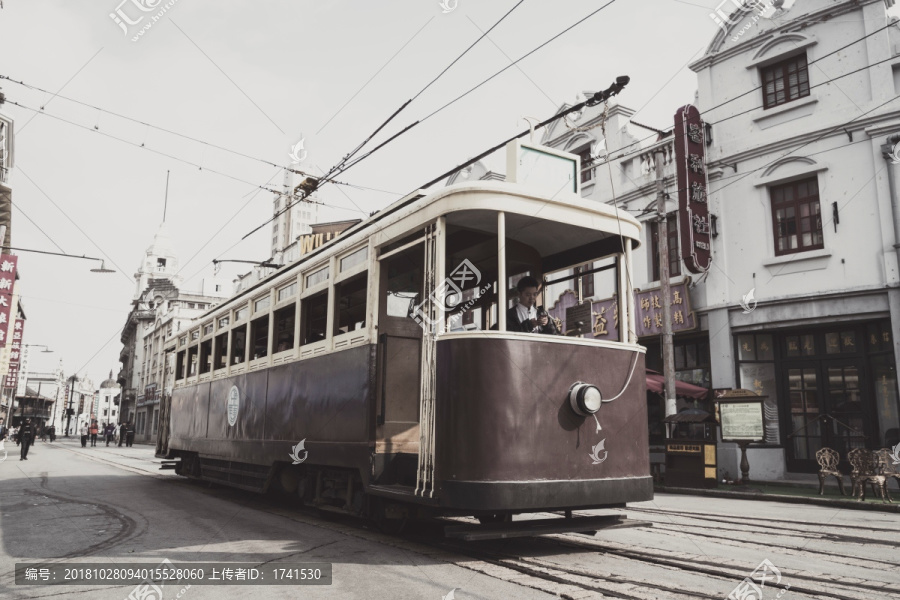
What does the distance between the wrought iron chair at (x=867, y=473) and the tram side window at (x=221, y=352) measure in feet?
33.7

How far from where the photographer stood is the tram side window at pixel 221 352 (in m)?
11.1

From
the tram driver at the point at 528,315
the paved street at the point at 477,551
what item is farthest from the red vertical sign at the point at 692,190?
the tram driver at the point at 528,315

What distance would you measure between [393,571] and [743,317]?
1252 cm

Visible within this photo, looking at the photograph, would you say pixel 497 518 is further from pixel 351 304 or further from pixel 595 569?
pixel 351 304

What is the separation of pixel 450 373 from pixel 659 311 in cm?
1247

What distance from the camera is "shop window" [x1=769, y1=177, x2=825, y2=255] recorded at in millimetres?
14680

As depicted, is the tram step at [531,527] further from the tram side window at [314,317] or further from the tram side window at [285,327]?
the tram side window at [285,327]

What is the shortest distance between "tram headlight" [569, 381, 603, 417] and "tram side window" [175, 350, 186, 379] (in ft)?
34.1

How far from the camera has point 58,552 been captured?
20.2ft

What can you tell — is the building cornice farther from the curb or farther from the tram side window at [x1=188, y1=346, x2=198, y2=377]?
the tram side window at [x1=188, y1=346, x2=198, y2=377]

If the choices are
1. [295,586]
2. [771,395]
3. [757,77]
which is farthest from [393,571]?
[757,77]

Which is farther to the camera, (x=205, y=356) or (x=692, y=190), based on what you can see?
(x=692, y=190)

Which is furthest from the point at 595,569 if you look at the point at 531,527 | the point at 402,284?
the point at 402,284

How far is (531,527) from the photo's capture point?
5.55m
